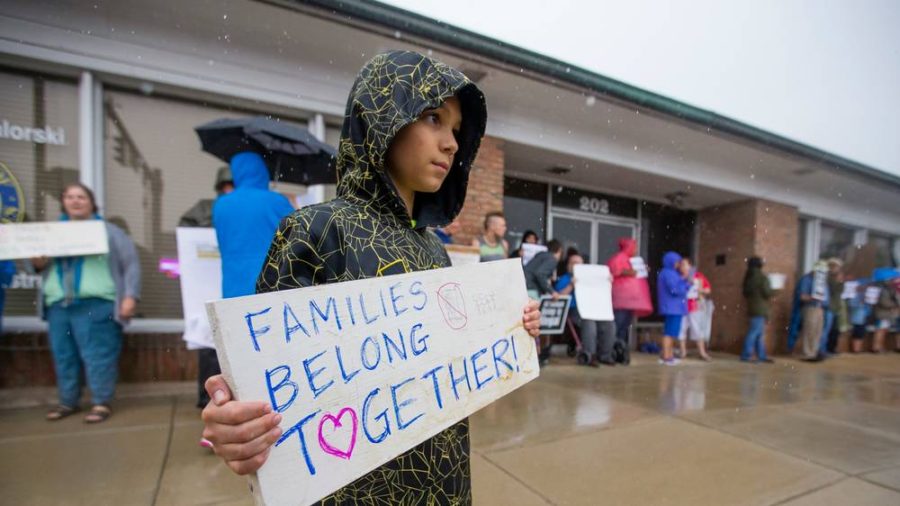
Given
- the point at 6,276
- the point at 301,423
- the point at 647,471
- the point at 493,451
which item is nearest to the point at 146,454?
the point at 6,276

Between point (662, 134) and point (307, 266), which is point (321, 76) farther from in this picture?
point (662, 134)

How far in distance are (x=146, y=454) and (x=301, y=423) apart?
2.46m

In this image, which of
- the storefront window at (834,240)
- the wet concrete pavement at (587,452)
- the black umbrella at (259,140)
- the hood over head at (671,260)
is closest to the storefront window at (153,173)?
the wet concrete pavement at (587,452)

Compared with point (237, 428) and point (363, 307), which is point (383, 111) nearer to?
point (363, 307)

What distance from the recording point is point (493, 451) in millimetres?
2447

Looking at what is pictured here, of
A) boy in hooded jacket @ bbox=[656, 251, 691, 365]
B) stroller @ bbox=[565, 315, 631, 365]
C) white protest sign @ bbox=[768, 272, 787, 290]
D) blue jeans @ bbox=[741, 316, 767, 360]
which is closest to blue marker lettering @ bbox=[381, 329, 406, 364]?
stroller @ bbox=[565, 315, 631, 365]

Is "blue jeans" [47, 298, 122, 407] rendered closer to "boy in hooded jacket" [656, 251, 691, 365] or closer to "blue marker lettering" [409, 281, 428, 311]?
"blue marker lettering" [409, 281, 428, 311]

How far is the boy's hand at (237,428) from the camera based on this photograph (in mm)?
584

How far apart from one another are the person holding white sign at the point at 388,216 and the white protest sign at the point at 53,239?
296 centimetres

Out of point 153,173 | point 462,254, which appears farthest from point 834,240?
point 153,173

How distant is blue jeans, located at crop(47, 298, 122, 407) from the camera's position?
2.88 metres

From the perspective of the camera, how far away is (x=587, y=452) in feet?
8.13

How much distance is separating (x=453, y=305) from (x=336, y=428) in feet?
1.21

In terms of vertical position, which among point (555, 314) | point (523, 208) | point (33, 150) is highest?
point (33, 150)
